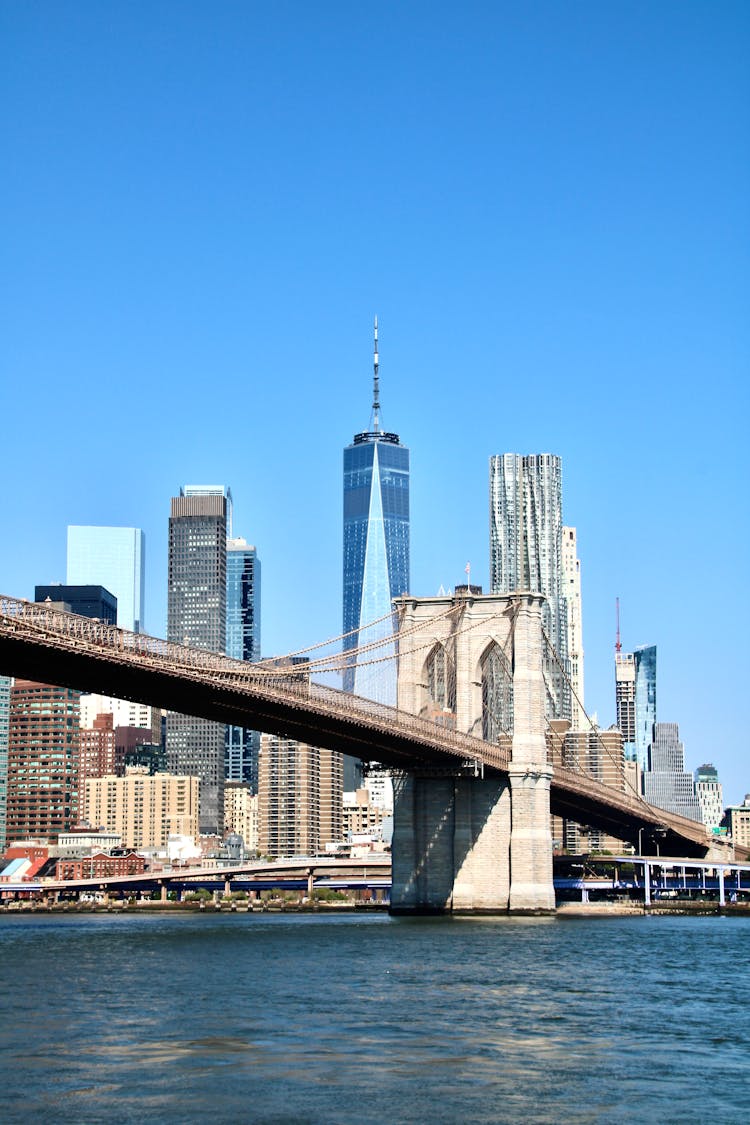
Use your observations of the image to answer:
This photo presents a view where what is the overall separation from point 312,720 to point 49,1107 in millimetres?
45644

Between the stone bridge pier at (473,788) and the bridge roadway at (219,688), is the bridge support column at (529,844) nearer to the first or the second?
the stone bridge pier at (473,788)

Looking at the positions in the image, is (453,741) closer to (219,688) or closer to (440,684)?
(440,684)

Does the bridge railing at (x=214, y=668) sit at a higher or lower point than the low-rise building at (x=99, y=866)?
higher

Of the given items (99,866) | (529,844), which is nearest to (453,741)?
(529,844)

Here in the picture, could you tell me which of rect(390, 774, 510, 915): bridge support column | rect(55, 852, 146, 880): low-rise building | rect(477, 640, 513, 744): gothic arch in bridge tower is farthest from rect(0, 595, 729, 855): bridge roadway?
rect(55, 852, 146, 880): low-rise building

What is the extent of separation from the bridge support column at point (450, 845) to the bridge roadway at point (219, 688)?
2159mm

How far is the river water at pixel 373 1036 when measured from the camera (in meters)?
24.1

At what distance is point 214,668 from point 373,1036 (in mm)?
31085

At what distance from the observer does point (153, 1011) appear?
33750 millimetres

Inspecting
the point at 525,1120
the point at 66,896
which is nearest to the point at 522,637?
the point at 525,1120

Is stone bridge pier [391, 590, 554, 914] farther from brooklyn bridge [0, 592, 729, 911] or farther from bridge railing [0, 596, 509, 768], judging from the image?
bridge railing [0, 596, 509, 768]

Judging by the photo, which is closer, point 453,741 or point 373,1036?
point 373,1036

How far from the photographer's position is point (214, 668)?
2392 inches

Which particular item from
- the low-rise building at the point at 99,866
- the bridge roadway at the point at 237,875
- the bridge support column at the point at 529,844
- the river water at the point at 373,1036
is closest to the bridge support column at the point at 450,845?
the bridge support column at the point at 529,844
